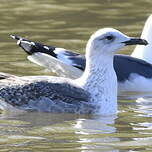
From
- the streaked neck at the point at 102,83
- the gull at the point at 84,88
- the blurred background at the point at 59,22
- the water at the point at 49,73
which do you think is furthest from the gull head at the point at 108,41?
the blurred background at the point at 59,22

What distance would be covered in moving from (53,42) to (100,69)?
3.98 meters

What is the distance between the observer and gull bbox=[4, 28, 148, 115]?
11.5 meters

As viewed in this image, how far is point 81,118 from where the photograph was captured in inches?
451

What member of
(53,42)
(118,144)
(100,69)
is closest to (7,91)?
(100,69)

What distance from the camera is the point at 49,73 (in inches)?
559

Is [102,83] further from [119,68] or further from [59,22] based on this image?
[59,22]

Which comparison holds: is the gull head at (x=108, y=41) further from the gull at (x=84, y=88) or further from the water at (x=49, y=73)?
the water at (x=49, y=73)

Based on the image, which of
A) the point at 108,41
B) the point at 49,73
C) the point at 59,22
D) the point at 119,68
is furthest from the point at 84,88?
the point at 59,22

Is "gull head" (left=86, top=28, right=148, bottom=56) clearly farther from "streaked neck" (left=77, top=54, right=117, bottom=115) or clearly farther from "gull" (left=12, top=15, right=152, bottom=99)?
"gull" (left=12, top=15, right=152, bottom=99)

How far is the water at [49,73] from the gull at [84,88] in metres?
0.15

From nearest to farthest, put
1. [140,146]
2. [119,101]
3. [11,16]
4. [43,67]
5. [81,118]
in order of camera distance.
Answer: [140,146], [81,118], [119,101], [43,67], [11,16]

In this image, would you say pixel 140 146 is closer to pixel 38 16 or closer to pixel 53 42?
pixel 53 42

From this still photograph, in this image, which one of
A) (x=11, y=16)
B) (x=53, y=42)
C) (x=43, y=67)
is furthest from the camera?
(x=11, y=16)

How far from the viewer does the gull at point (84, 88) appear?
455 inches
